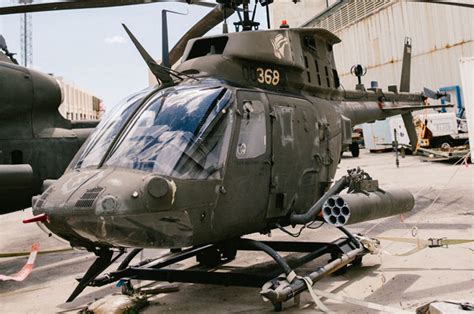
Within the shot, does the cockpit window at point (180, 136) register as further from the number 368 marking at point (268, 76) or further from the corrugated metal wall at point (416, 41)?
the corrugated metal wall at point (416, 41)

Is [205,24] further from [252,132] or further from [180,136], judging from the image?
[180,136]

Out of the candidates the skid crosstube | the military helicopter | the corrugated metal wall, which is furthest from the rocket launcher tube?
the corrugated metal wall

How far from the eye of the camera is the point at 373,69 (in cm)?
3011

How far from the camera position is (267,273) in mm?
5039

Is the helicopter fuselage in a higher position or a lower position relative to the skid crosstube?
higher

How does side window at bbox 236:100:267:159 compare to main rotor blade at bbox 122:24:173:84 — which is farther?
side window at bbox 236:100:267:159

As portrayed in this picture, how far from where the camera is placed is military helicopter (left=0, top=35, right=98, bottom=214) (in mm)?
7023

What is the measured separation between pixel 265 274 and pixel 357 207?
1133 millimetres

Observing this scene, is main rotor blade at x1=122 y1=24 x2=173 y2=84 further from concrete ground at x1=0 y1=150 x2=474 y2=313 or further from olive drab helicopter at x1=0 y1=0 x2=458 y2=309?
concrete ground at x1=0 y1=150 x2=474 y2=313

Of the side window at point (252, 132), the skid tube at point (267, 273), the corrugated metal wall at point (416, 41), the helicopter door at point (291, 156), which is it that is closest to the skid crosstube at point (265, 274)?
the skid tube at point (267, 273)

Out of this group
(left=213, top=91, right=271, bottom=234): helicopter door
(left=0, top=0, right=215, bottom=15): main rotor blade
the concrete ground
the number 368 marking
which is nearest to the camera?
(left=213, top=91, right=271, bottom=234): helicopter door

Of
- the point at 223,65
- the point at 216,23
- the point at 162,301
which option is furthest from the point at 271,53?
the point at 162,301

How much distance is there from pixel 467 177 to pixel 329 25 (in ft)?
82.0

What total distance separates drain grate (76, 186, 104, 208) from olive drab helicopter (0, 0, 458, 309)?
11mm
